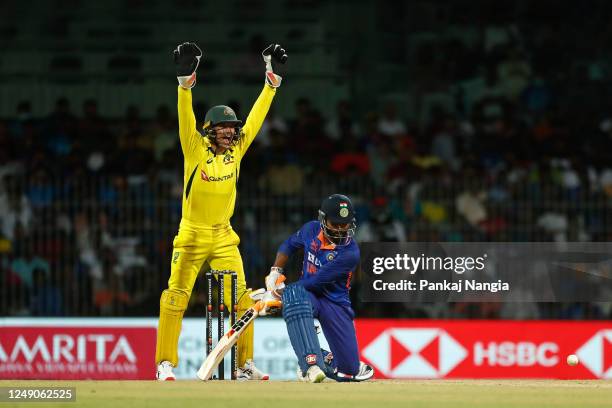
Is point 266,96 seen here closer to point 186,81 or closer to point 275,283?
point 186,81

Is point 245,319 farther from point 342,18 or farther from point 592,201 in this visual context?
point 342,18

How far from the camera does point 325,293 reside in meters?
10.3

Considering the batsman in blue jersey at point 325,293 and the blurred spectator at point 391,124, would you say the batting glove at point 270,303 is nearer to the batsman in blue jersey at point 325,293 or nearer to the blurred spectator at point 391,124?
the batsman in blue jersey at point 325,293

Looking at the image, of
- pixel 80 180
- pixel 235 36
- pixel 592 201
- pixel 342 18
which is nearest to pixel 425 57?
pixel 342 18

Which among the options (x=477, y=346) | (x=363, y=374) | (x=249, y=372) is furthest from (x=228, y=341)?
(x=477, y=346)

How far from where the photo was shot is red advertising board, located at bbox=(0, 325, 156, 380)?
1445cm

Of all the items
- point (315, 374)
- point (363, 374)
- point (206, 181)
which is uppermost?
point (206, 181)

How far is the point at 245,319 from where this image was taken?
33.6ft

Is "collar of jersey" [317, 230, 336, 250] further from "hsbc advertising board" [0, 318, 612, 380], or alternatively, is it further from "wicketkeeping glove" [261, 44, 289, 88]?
"hsbc advertising board" [0, 318, 612, 380]

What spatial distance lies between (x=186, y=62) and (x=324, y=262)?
177 cm

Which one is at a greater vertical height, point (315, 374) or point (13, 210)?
point (13, 210)

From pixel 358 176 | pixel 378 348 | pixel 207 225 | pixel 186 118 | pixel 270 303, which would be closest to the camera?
pixel 270 303

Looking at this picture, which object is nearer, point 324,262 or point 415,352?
point 324,262

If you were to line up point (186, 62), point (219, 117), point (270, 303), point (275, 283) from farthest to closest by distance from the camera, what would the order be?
point (219, 117) < point (186, 62) < point (275, 283) < point (270, 303)
